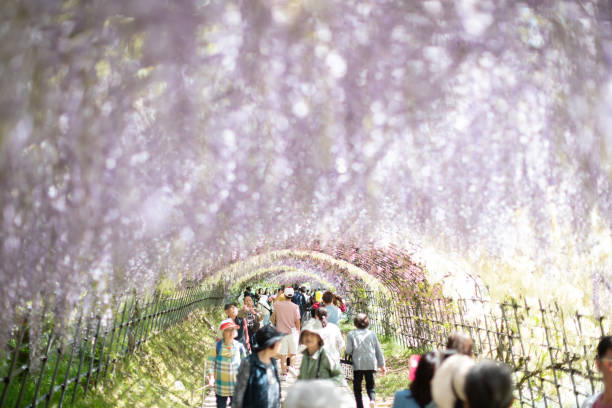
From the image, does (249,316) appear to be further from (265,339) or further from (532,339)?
(265,339)

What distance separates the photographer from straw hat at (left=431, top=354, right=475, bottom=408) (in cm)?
220

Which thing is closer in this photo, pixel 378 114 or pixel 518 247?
pixel 378 114

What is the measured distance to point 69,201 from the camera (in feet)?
9.36

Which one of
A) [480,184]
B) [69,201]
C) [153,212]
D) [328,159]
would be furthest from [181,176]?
[480,184]

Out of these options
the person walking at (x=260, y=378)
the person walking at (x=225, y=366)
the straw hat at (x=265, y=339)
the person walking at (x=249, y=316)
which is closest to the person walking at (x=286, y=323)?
the person walking at (x=249, y=316)

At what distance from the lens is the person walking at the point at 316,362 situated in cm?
407

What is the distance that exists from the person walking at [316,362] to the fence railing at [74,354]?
192cm

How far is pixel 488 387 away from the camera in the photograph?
2.03 metres

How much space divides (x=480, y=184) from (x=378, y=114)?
85 centimetres

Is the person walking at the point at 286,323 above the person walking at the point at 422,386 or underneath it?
above

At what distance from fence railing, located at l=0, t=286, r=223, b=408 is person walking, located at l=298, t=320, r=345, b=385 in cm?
192

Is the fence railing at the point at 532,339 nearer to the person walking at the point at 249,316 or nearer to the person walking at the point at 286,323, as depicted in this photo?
the person walking at the point at 286,323

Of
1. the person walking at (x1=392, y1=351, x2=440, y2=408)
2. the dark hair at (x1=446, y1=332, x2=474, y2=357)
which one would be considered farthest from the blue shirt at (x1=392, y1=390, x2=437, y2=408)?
the dark hair at (x1=446, y1=332, x2=474, y2=357)

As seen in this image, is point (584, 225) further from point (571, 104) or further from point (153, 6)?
point (153, 6)
